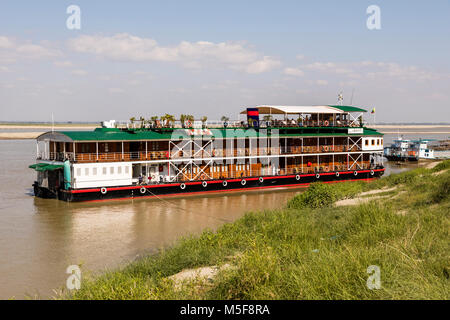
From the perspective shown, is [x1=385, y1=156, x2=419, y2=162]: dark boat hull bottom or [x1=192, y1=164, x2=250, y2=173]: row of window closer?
[x1=192, y1=164, x2=250, y2=173]: row of window

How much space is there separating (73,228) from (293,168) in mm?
21245

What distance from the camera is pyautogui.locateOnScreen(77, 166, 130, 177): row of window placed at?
28000 mm

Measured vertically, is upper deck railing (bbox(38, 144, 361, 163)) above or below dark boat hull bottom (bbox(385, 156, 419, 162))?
above

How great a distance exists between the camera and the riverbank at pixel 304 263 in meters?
7.62

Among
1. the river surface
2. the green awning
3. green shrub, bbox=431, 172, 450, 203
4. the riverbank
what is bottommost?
the river surface

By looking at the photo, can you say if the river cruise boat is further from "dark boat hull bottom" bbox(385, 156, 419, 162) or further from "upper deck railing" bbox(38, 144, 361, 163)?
"dark boat hull bottom" bbox(385, 156, 419, 162)

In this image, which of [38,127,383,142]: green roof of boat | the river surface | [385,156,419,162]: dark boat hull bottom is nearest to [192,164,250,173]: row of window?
[38,127,383,142]: green roof of boat

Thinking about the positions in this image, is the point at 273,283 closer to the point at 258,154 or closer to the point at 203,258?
the point at 203,258

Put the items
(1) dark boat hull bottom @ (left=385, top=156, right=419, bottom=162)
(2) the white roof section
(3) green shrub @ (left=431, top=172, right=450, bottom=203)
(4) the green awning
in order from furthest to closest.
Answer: (1) dark boat hull bottom @ (left=385, top=156, right=419, bottom=162) < (2) the white roof section < (4) the green awning < (3) green shrub @ (left=431, top=172, right=450, bottom=203)

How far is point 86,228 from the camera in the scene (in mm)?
21797

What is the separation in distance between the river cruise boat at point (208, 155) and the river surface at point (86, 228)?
113 centimetres

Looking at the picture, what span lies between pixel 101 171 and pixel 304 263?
2218 cm

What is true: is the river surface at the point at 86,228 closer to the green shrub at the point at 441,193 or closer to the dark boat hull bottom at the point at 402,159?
the green shrub at the point at 441,193

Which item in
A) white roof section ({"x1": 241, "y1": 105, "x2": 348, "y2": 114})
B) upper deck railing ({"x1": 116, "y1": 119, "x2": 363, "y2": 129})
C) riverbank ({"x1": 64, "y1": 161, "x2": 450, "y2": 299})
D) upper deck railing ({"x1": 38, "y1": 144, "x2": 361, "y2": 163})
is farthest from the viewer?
white roof section ({"x1": 241, "y1": 105, "x2": 348, "y2": 114})
